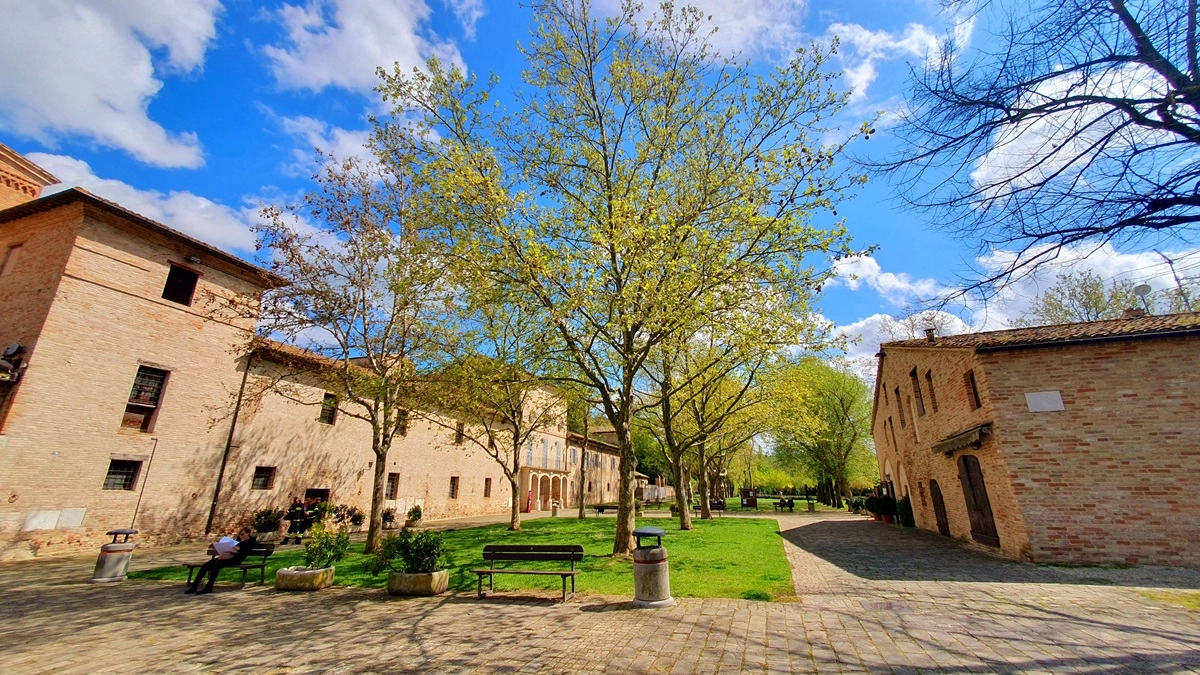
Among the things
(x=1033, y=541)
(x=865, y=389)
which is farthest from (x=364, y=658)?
(x=865, y=389)

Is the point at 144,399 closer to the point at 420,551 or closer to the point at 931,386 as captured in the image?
the point at 420,551

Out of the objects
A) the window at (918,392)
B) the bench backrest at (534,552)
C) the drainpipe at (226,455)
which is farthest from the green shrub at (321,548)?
the window at (918,392)

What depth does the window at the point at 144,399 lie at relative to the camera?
15.7 metres

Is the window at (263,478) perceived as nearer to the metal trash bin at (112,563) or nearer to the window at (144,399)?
the window at (144,399)

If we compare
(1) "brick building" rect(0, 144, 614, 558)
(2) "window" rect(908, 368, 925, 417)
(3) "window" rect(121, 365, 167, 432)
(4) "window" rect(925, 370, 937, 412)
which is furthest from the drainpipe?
(2) "window" rect(908, 368, 925, 417)

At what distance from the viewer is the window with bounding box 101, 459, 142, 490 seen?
1502 cm

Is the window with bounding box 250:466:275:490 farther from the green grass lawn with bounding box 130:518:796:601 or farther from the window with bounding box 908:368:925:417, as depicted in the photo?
the window with bounding box 908:368:925:417

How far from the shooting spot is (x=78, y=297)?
14695 mm

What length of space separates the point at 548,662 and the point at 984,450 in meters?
12.1

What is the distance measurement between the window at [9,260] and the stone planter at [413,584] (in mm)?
18856

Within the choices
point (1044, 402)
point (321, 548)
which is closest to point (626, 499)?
point (321, 548)

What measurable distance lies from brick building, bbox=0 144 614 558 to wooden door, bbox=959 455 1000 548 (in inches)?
818

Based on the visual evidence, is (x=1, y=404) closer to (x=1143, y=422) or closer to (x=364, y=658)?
(x=364, y=658)

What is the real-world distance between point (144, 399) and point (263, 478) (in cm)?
531
